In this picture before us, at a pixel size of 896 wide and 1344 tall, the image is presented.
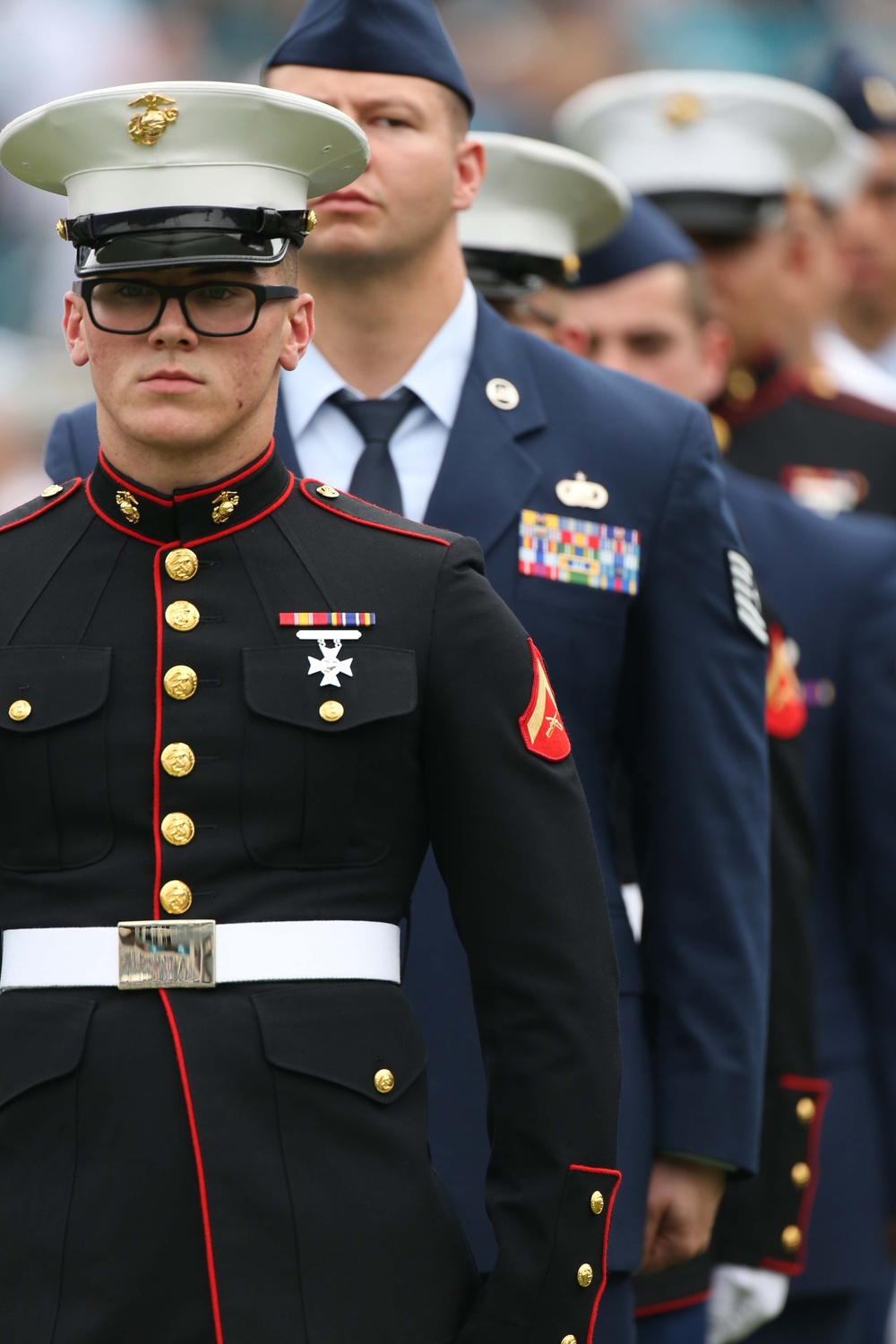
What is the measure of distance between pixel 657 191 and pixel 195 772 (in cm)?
428

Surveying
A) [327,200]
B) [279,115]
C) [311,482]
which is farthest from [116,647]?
[327,200]

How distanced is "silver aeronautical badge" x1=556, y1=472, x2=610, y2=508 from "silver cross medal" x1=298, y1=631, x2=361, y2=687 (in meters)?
0.97

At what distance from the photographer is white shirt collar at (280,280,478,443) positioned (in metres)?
3.98

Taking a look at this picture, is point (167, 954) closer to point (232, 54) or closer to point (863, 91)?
point (863, 91)

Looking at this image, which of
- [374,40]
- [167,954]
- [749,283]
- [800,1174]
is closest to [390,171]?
[374,40]

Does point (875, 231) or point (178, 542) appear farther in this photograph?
point (875, 231)

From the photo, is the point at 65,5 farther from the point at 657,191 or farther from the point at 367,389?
the point at 367,389

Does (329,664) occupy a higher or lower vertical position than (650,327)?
lower

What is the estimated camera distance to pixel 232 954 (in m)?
2.87

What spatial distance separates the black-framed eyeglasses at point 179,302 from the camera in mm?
2891

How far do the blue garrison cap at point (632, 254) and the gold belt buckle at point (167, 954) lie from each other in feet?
11.1

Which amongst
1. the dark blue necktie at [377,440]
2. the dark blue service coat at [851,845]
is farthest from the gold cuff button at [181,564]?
the dark blue service coat at [851,845]

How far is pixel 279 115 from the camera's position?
299 centimetres

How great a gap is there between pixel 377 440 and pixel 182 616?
1.04 meters
